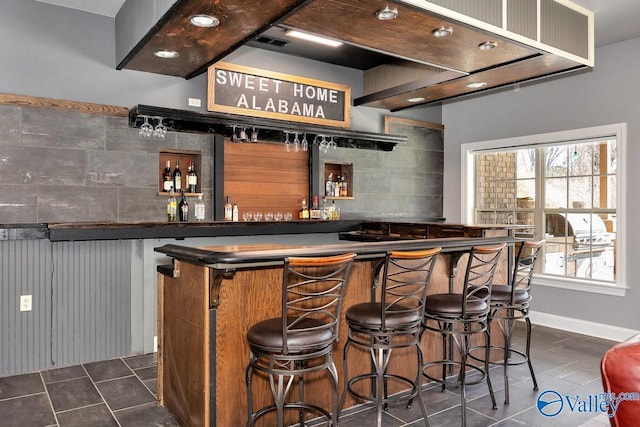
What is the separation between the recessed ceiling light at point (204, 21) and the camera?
2.96 m

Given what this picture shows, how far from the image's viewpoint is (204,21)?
9.91 feet

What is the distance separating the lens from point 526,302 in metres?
3.28

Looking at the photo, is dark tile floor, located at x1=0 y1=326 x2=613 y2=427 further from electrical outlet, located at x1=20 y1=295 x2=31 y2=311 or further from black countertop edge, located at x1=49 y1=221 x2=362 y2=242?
black countertop edge, located at x1=49 y1=221 x2=362 y2=242

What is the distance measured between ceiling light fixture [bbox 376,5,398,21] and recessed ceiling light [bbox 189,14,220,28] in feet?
3.51

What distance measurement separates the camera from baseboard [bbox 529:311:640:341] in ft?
15.1

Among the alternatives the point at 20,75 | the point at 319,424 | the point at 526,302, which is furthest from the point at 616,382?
the point at 20,75

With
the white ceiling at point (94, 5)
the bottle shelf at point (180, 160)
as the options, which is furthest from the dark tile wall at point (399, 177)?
the white ceiling at point (94, 5)

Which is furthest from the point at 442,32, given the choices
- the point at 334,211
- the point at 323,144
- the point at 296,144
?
the point at 334,211

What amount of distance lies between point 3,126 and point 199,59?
5.39 ft

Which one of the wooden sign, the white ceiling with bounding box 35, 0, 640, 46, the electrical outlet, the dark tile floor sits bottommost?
the dark tile floor

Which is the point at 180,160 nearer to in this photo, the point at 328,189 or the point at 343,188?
the point at 328,189

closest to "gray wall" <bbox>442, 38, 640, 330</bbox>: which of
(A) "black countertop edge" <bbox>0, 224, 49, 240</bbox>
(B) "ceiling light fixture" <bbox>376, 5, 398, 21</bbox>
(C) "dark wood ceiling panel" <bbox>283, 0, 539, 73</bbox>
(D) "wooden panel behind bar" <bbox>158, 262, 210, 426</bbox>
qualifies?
(C) "dark wood ceiling panel" <bbox>283, 0, 539, 73</bbox>

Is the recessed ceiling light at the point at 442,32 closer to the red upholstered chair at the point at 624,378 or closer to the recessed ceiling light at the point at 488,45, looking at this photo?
the recessed ceiling light at the point at 488,45

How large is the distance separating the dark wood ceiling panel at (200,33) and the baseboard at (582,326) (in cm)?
440
